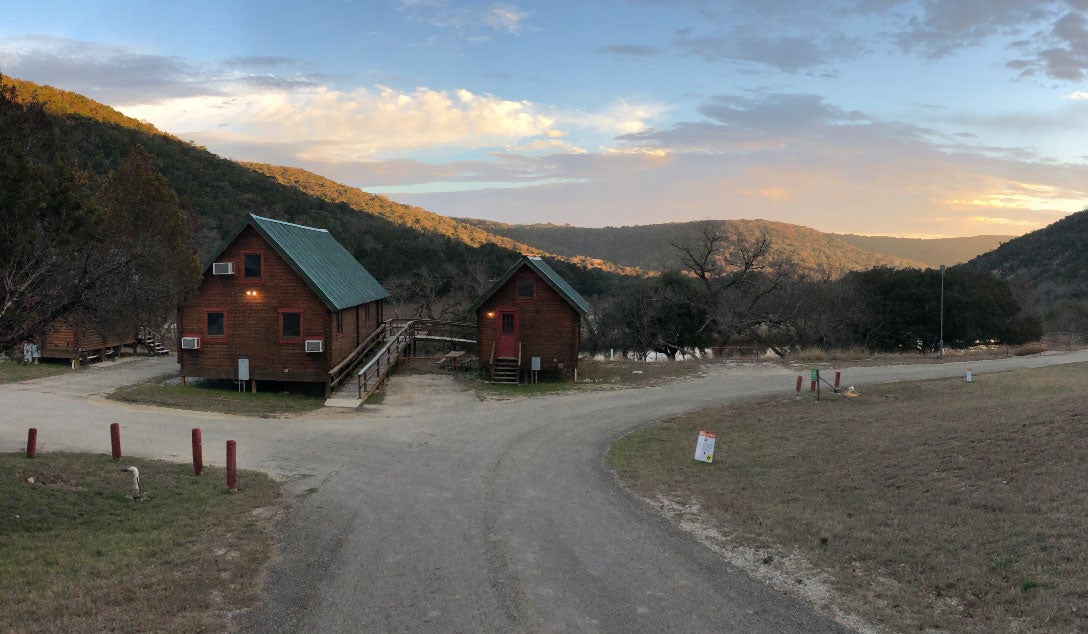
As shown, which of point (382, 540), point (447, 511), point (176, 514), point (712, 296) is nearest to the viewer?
point (382, 540)

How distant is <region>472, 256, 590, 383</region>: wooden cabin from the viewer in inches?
1187

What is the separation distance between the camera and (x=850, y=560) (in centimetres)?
930

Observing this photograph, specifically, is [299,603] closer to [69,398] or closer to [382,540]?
[382,540]

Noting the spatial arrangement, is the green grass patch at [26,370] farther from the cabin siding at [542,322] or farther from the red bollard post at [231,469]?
the cabin siding at [542,322]

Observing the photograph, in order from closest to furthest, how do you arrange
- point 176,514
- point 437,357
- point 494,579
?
point 494,579 < point 176,514 < point 437,357

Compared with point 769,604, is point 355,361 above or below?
above

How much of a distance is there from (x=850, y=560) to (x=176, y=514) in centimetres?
1119

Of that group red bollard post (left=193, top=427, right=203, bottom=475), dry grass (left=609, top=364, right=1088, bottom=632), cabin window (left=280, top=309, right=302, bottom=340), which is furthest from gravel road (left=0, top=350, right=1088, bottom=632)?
cabin window (left=280, top=309, right=302, bottom=340)

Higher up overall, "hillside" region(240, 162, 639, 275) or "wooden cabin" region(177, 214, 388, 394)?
"hillside" region(240, 162, 639, 275)

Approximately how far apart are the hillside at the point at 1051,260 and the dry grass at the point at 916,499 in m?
61.1

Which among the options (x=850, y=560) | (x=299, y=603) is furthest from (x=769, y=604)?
(x=299, y=603)

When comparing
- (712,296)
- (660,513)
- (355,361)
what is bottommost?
(660,513)

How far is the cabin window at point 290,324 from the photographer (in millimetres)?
25391

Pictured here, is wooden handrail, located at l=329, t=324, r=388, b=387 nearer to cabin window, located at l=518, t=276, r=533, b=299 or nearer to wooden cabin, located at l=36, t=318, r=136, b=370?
cabin window, located at l=518, t=276, r=533, b=299
